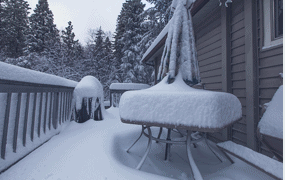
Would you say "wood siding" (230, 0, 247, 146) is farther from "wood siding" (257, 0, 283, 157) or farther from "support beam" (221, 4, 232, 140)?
"wood siding" (257, 0, 283, 157)

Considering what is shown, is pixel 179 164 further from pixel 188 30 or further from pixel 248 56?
pixel 248 56

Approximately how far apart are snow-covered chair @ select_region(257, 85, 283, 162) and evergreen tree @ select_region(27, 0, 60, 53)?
55.7 feet

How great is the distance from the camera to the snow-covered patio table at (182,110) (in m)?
1.12

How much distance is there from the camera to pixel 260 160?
48.1 inches

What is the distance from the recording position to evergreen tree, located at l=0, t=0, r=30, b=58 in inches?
578

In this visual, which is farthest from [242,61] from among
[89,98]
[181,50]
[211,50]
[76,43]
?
[76,43]

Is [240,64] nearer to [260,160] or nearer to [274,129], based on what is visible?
[274,129]

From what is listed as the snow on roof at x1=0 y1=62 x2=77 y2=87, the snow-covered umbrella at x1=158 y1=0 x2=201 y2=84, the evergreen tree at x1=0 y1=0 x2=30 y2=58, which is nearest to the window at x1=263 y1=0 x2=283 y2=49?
the snow-covered umbrella at x1=158 y1=0 x2=201 y2=84

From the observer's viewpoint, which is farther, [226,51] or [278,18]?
[226,51]

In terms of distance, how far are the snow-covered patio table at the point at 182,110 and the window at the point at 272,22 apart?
3.79ft

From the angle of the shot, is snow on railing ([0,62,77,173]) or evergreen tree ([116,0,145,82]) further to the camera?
evergreen tree ([116,0,145,82])

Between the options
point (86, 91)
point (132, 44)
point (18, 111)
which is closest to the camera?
point (18, 111)

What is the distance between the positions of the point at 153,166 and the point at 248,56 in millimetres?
2059

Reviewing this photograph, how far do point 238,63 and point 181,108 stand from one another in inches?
72.5
